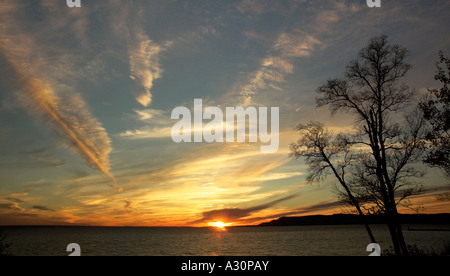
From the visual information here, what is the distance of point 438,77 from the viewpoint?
14.4 meters
